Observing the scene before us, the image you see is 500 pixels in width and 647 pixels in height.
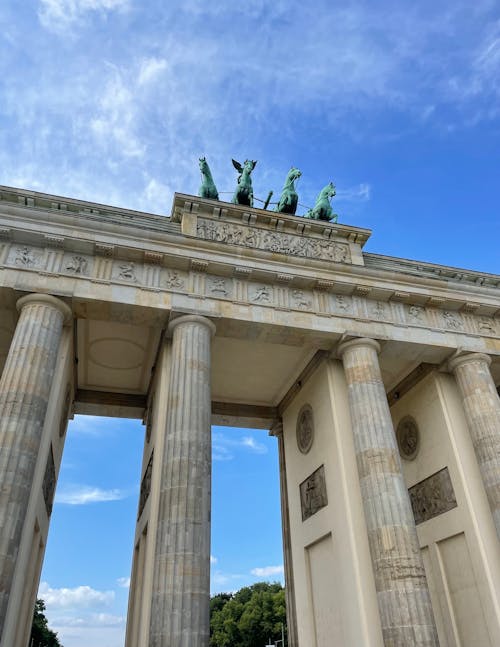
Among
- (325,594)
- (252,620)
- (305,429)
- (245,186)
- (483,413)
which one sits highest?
(245,186)

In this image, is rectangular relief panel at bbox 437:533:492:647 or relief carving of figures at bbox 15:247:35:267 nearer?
relief carving of figures at bbox 15:247:35:267

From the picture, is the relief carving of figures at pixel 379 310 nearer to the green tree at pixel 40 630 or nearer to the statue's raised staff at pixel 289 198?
the statue's raised staff at pixel 289 198

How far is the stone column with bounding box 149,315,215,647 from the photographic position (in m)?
9.89

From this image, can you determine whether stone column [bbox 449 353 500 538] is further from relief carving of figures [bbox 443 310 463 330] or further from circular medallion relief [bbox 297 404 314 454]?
circular medallion relief [bbox 297 404 314 454]

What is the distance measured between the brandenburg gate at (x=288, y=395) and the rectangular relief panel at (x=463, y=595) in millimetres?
58

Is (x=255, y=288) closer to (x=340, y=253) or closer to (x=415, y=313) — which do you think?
(x=340, y=253)

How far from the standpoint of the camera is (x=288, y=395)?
19922mm

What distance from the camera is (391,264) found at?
18.8 meters

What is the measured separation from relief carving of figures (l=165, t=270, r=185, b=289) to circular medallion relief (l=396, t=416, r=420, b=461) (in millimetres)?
9985

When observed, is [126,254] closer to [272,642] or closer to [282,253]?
[282,253]

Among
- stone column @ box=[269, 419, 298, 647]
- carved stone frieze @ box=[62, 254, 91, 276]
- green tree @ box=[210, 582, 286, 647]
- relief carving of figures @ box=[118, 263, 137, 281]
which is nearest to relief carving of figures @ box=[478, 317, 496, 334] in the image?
stone column @ box=[269, 419, 298, 647]

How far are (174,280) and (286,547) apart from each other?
1095 cm

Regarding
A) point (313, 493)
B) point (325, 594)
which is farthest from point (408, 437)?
point (325, 594)

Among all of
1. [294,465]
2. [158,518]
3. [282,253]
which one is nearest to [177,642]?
[158,518]
